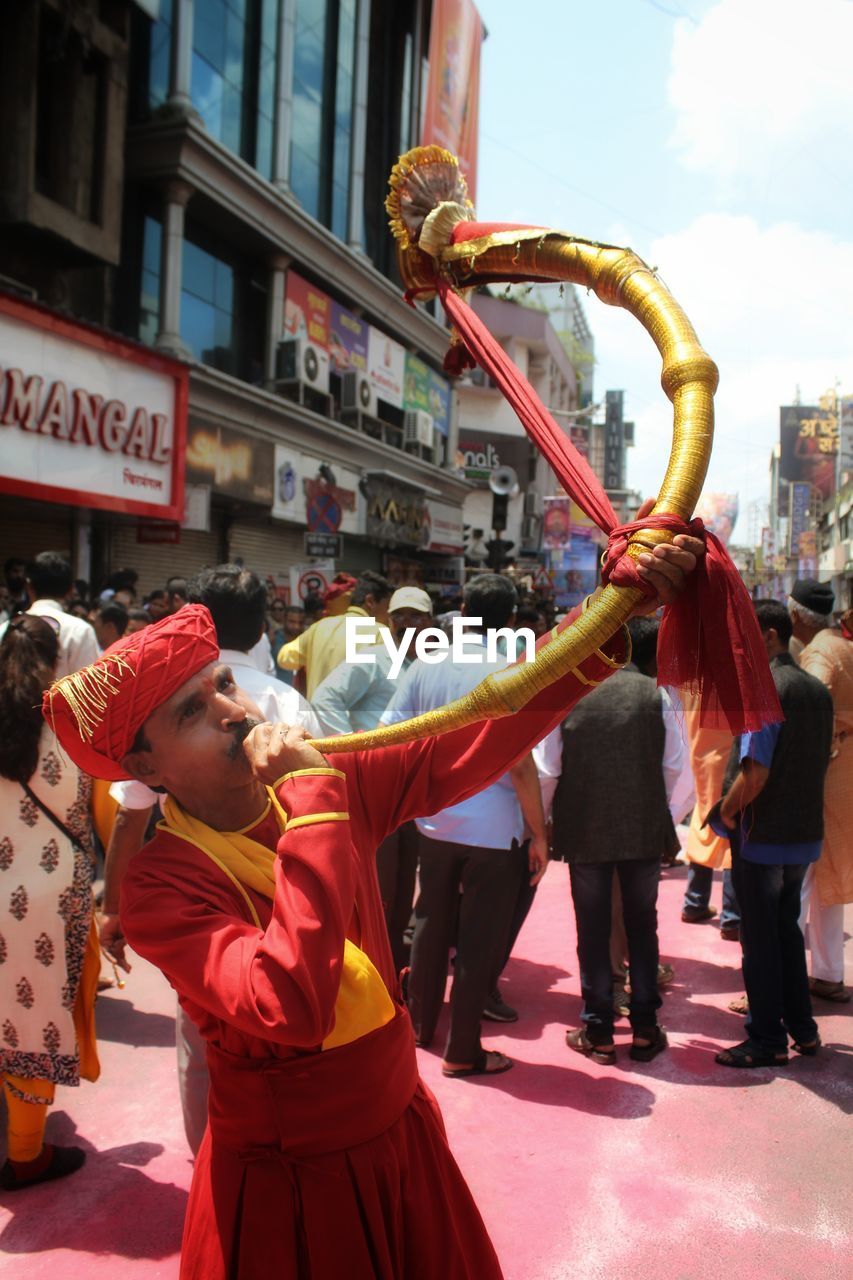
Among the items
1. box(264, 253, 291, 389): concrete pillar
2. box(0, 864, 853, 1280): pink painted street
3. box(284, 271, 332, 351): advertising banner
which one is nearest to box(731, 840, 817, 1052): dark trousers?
box(0, 864, 853, 1280): pink painted street

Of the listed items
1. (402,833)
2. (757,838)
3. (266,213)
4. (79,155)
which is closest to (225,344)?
(266,213)

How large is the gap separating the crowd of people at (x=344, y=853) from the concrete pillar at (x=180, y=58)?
1109cm

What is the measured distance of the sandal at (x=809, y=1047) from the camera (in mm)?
3947

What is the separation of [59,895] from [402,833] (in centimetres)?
197

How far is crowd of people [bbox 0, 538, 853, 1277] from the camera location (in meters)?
1.45

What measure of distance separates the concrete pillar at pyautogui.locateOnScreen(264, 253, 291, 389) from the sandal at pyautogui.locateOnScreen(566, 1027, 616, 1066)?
14487 mm

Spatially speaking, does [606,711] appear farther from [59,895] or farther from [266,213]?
[266,213]

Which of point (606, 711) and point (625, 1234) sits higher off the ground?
point (606, 711)

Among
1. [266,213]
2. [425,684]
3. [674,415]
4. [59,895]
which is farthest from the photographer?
[266,213]

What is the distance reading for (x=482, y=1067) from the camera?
3.84 m

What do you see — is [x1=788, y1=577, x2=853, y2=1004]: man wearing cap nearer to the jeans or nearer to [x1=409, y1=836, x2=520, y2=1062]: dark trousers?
the jeans

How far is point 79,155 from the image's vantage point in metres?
12.1

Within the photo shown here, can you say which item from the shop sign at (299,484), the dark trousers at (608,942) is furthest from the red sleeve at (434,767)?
the shop sign at (299,484)

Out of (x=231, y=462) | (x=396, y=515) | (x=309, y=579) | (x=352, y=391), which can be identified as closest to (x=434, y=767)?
(x=309, y=579)
